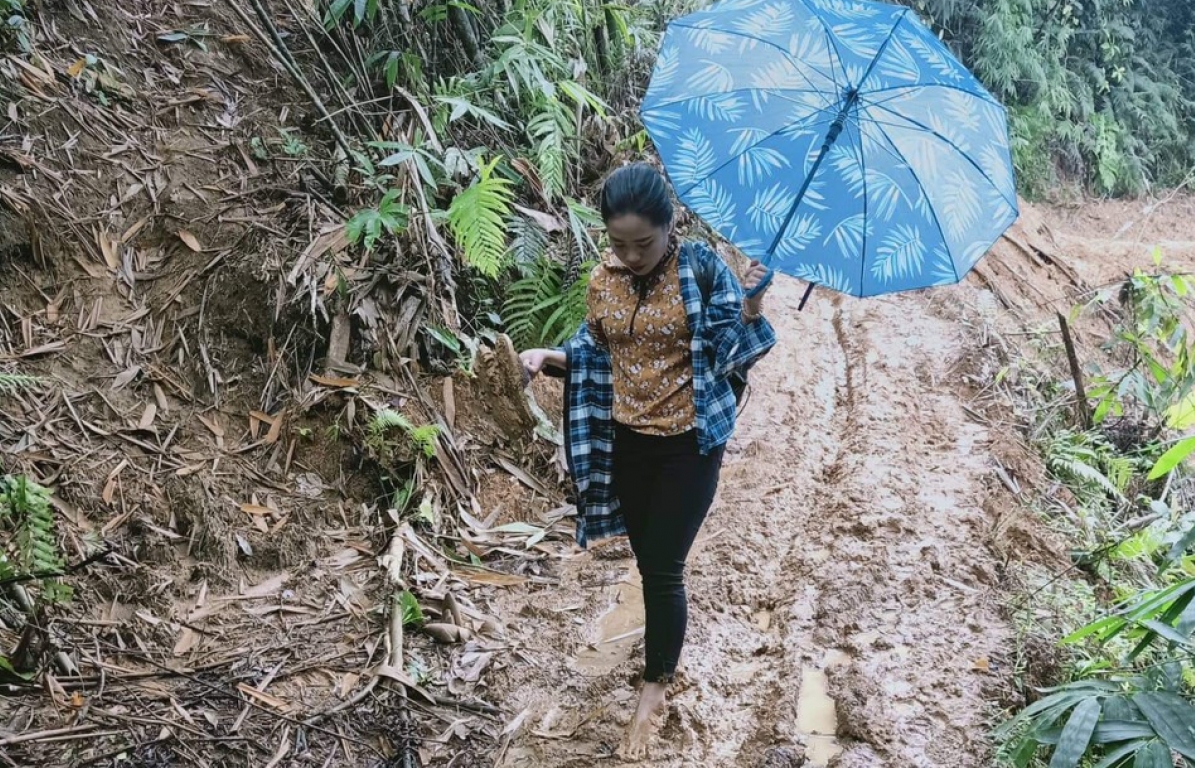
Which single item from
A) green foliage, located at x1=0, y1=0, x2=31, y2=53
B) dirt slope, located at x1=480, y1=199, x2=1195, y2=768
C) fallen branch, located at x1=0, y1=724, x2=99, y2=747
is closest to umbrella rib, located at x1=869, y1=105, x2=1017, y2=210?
dirt slope, located at x1=480, y1=199, x2=1195, y2=768

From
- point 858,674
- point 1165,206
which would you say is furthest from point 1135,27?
point 858,674

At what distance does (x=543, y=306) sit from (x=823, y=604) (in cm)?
216

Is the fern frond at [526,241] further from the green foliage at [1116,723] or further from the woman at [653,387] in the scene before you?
the green foliage at [1116,723]

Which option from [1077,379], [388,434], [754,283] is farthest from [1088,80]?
[754,283]

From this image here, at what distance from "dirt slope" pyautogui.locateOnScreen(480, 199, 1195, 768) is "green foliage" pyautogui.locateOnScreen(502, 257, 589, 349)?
1188 millimetres

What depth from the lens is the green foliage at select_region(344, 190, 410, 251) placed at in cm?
392

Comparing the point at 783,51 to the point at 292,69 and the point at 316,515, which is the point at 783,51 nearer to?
the point at 316,515

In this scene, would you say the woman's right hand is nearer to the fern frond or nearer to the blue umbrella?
the blue umbrella

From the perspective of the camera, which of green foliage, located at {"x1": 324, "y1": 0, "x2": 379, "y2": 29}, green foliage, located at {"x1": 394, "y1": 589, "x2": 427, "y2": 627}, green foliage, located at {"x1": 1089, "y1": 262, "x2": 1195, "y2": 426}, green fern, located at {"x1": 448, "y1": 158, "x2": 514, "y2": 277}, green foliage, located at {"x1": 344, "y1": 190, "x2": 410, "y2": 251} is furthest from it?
green foliage, located at {"x1": 1089, "y1": 262, "x2": 1195, "y2": 426}

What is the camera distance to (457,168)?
185 inches

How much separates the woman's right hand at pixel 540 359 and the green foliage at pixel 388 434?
1268 millimetres

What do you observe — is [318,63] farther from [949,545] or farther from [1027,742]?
[1027,742]

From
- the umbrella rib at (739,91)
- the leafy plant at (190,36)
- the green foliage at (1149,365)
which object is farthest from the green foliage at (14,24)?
the green foliage at (1149,365)

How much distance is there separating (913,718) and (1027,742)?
22.3 inches
